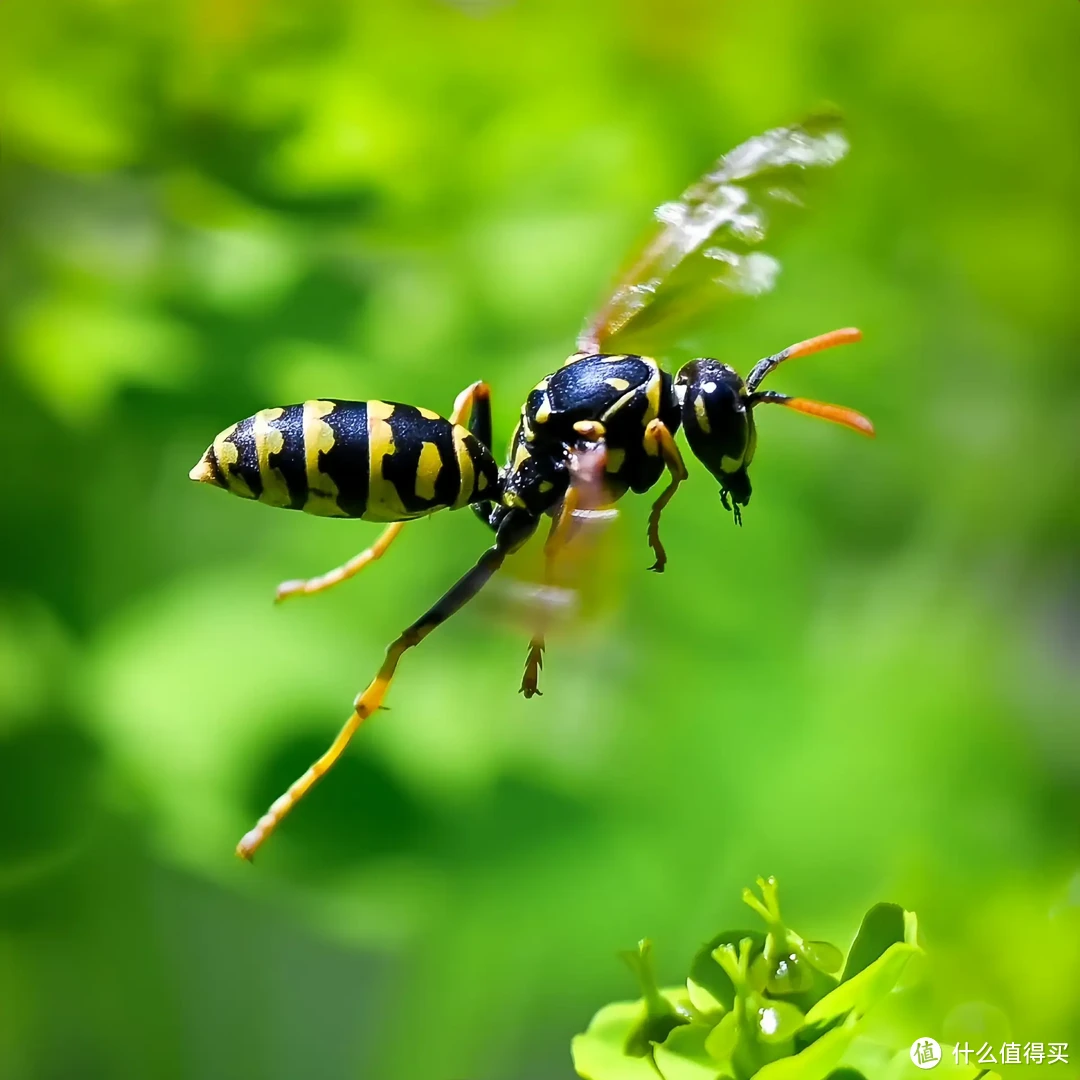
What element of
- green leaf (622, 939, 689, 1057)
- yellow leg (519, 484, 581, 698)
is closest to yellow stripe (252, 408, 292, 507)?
yellow leg (519, 484, 581, 698)

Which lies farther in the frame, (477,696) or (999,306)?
(999,306)

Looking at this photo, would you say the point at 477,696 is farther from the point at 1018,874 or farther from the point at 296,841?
the point at 1018,874

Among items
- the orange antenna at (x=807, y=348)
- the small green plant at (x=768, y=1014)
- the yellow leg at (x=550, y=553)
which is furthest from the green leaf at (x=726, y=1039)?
the orange antenna at (x=807, y=348)

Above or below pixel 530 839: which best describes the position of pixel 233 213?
above

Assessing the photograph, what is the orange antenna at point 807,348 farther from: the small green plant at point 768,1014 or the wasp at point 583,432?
the small green plant at point 768,1014

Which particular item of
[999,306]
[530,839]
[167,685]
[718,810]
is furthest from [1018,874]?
[167,685]

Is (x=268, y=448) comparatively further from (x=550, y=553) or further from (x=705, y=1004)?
(x=705, y=1004)
